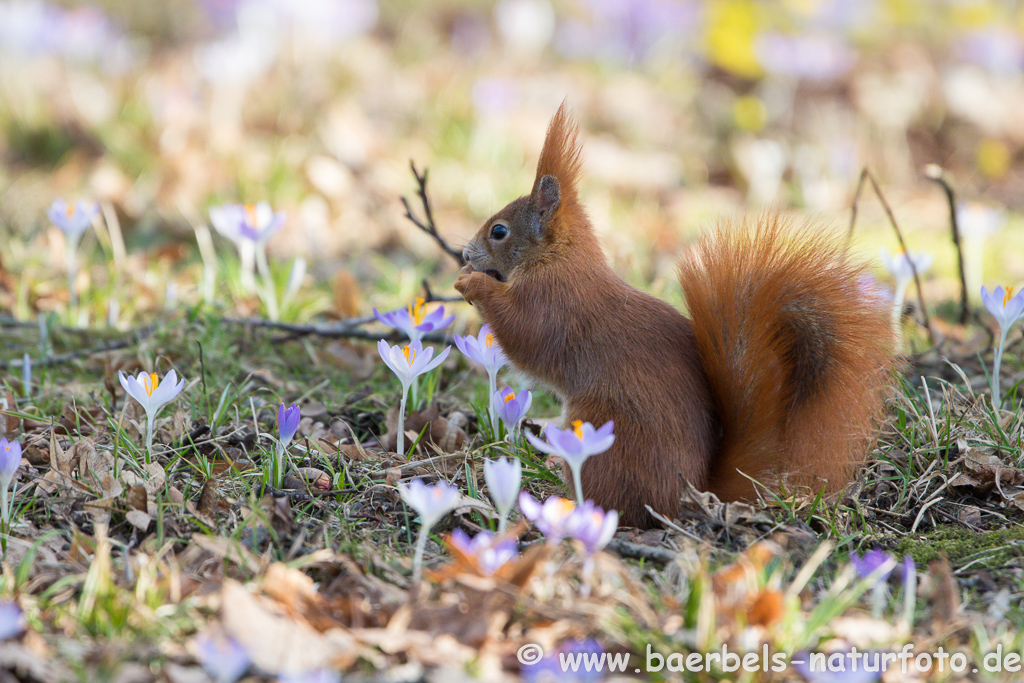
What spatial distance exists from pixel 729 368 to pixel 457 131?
442 cm

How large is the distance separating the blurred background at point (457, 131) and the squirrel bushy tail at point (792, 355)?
1.82 meters

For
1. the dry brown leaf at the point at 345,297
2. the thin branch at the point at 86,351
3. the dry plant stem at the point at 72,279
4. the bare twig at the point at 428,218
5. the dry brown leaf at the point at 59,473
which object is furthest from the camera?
the dry brown leaf at the point at 345,297

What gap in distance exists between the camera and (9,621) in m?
1.52

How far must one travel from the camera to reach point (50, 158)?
5965 millimetres

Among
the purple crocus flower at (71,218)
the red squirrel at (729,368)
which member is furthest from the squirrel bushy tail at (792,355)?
the purple crocus flower at (71,218)

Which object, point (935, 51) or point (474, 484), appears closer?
point (474, 484)

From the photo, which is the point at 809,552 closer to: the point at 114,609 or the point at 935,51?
the point at 114,609

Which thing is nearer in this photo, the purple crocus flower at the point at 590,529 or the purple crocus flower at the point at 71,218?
the purple crocus flower at the point at 590,529

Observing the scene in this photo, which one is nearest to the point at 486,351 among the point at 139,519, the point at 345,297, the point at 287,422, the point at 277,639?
the point at 287,422

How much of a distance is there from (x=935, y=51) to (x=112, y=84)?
7.66 meters

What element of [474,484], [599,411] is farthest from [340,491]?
[599,411]

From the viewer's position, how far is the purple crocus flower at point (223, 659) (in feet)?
4.72

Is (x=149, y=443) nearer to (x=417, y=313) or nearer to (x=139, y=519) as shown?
(x=139, y=519)

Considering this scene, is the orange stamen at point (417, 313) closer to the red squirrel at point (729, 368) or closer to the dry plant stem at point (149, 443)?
the red squirrel at point (729, 368)
